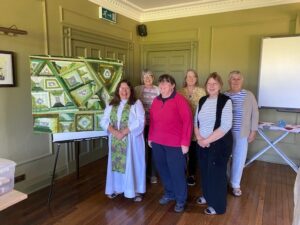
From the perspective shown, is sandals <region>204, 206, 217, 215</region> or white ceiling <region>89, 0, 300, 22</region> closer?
sandals <region>204, 206, 217, 215</region>

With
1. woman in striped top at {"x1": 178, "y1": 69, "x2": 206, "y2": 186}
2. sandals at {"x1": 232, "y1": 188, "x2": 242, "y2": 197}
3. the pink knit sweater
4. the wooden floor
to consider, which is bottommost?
the wooden floor

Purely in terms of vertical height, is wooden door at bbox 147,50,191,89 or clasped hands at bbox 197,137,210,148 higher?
wooden door at bbox 147,50,191,89

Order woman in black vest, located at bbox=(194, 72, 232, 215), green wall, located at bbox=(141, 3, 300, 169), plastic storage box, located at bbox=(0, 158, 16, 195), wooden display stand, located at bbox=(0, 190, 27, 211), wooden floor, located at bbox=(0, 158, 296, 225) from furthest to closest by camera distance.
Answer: green wall, located at bbox=(141, 3, 300, 169) < wooden floor, located at bbox=(0, 158, 296, 225) < woman in black vest, located at bbox=(194, 72, 232, 215) < plastic storage box, located at bbox=(0, 158, 16, 195) < wooden display stand, located at bbox=(0, 190, 27, 211)

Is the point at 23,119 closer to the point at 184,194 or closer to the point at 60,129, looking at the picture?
the point at 60,129

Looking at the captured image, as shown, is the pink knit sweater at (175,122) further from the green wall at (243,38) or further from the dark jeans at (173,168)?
the green wall at (243,38)

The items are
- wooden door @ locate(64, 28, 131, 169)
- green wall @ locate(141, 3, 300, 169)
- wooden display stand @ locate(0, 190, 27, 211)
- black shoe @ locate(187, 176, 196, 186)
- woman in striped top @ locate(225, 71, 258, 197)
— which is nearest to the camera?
wooden display stand @ locate(0, 190, 27, 211)

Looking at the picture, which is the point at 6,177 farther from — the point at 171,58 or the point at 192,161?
the point at 171,58

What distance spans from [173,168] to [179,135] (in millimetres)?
350

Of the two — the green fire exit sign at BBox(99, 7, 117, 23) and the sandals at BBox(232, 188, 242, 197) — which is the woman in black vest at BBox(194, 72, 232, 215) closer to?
the sandals at BBox(232, 188, 242, 197)

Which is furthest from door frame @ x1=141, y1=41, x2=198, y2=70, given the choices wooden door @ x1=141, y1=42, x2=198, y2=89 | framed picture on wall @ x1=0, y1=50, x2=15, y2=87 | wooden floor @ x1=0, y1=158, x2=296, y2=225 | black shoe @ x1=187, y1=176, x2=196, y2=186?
framed picture on wall @ x1=0, y1=50, x2=15, y2=87

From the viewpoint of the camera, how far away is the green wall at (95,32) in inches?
103

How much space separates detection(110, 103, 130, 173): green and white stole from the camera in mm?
2568

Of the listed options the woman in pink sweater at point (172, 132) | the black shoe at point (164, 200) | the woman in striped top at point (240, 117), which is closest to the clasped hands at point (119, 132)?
the woman in pink sweater at point (172, 132)

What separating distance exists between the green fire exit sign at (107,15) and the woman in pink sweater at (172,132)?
199cm
